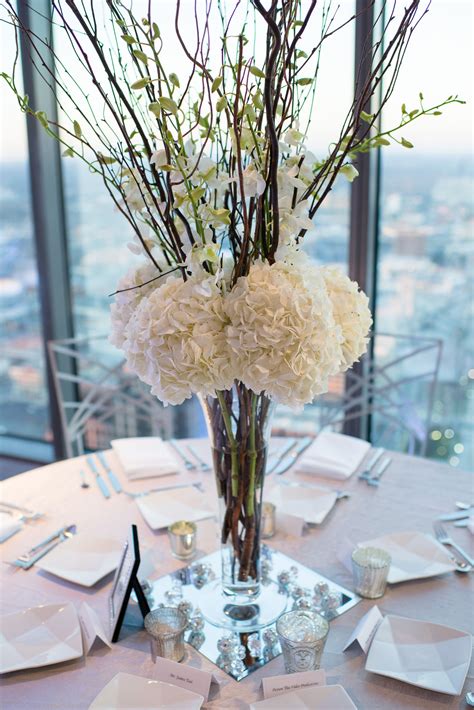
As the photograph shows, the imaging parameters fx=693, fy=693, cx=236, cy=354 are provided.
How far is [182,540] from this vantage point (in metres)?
1.50

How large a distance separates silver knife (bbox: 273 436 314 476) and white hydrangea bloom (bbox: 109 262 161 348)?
0.84 metres

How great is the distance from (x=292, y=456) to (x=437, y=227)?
4.01ft

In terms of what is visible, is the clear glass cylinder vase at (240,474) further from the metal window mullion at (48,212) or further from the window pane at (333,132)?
the metal window mullion at (48,212)

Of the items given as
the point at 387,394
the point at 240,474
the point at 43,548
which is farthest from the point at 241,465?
the point at 387,394

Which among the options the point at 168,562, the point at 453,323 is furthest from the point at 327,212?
the point at 168,562

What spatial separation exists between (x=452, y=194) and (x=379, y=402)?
2.96ft

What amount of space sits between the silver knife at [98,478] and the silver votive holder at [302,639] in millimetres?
713

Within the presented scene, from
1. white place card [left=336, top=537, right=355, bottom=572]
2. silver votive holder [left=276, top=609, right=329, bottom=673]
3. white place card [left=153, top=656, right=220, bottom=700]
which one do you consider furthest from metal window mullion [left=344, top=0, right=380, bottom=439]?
white place card [left=153, top=656, right=220, bottom=700]

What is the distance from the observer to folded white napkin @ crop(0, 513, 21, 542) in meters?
1.61

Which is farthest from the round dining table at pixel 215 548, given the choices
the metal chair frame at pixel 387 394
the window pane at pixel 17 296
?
the window pane at pixel 17 296

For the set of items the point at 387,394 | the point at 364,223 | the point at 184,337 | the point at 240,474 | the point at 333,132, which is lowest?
the point at 387,394

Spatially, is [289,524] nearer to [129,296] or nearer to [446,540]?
[446,540]

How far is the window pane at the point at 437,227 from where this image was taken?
98.7 inches

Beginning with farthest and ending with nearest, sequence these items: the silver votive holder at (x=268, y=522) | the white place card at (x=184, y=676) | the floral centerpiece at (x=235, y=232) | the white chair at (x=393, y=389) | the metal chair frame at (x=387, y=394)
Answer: the white chair at (x=393, y=389)
the metal chair frame at (x=387, y=394)
the silver votive holder at (x=268, y=522)
the white place card at (x=184, y=676)
the floral centerpiece at (x=235, y=232)
